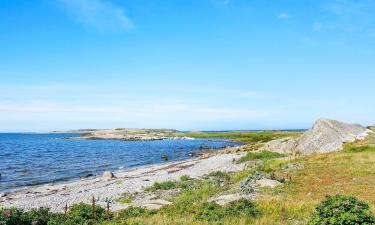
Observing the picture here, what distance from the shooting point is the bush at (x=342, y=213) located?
13.4 meters

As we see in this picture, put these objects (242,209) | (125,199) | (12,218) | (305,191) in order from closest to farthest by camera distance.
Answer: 1. (12,218)
2. (242,209)
3. (305,191)
4. (125,199)

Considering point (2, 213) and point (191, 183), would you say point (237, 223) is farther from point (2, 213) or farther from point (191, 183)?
point (191, 183)

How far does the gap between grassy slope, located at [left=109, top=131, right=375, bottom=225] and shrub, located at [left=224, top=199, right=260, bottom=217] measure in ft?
1.42

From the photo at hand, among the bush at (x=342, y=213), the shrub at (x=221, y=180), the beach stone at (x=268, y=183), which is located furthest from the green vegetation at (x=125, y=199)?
the bush at (x=342, y=213)

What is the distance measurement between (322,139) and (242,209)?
43.6m

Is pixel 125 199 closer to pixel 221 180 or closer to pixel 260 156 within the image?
pixel 221 180

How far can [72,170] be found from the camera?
60062mm

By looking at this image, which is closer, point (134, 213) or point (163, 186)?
point (134, 213)

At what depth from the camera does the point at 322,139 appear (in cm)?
5856

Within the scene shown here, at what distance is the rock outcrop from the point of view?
57.0 meters

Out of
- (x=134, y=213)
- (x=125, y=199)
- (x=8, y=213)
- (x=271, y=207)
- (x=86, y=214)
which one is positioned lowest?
(x=125, y=199)

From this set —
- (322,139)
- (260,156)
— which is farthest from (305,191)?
(322,139)

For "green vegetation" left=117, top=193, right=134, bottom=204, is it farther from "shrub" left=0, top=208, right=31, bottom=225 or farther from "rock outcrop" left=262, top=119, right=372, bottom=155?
"rock outcrop" left=262, top=119, right=372, bottom=155

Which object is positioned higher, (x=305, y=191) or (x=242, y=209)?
(x=242, y=209)
